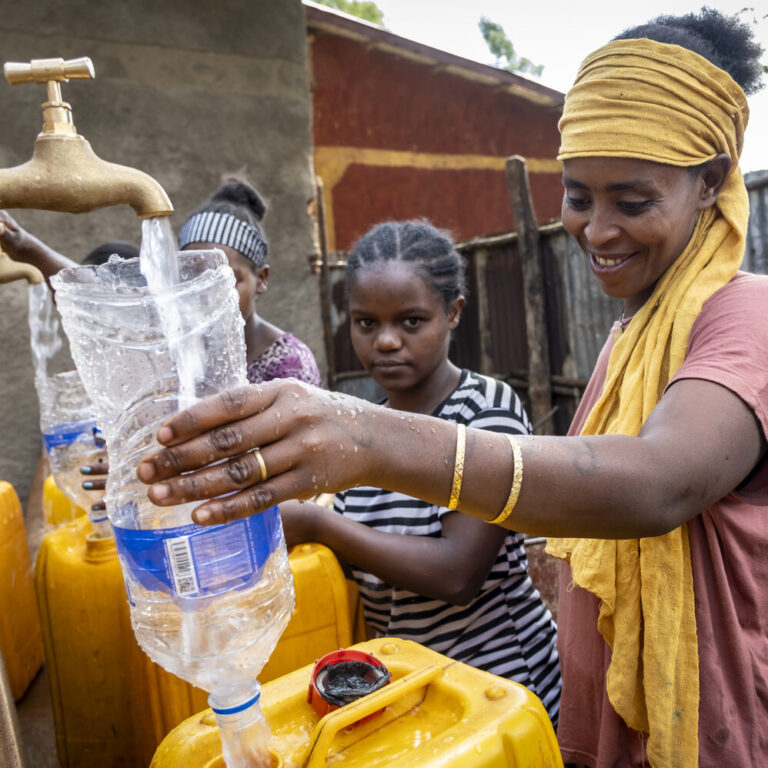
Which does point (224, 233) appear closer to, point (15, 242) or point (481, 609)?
point (15, 242)

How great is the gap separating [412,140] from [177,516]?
10963 mm

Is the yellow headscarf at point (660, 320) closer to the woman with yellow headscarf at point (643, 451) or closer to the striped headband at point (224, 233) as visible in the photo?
the woman with yellow headscarf at point (643, 451)

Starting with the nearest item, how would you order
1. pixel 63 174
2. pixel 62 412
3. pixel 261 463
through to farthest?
pixel 261 463 < pixel 63 174 < pixel 62 412

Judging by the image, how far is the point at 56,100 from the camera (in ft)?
3.75

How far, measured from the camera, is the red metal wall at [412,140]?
10.3 metres

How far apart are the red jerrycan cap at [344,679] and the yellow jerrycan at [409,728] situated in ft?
0.12

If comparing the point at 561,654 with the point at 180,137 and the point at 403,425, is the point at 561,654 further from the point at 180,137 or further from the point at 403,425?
the point at 180,137

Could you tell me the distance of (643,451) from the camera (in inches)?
41.5

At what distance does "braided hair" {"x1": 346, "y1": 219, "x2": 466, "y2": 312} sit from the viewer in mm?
2068

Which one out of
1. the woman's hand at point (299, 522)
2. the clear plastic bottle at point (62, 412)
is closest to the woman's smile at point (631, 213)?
the woman's hand at point (299, 522)

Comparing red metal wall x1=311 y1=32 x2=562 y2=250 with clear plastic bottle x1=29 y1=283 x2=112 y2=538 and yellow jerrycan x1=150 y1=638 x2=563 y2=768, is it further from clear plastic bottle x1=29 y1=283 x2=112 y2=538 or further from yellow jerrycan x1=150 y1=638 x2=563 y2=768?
yellow jerrycan x1=150 y1=638 x2=563 y2=768

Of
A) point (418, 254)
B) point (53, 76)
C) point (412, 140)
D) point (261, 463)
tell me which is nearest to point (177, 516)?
point (261, 463)

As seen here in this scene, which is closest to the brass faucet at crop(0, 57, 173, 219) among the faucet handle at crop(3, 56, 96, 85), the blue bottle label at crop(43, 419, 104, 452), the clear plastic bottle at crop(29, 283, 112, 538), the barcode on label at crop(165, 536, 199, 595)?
the faucet handle at crop(3, 56, 96, 85)

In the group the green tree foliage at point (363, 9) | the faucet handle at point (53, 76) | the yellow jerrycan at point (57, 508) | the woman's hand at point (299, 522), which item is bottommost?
the yellow jerrycan at point (57, 508)
